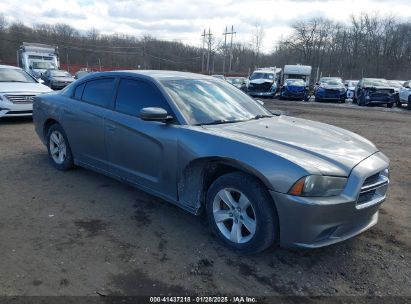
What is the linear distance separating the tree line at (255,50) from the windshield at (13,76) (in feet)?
186

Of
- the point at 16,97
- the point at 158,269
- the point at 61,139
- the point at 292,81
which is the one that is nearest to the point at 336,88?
the point at 292,81

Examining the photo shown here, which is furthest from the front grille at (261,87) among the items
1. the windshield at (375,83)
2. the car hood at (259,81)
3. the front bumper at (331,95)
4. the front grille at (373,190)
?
the front grille at (373,190)

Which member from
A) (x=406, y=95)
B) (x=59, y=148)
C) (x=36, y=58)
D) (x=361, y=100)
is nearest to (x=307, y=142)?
(x=59, y=148)

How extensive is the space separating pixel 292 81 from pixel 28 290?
24.4 m

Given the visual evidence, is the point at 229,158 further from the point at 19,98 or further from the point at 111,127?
the point at 19,98

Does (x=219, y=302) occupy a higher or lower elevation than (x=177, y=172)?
lower

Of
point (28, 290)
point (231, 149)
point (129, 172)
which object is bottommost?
point (28, 290)

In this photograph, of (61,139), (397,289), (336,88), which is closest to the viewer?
(397,289)

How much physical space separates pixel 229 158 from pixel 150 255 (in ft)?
3.69

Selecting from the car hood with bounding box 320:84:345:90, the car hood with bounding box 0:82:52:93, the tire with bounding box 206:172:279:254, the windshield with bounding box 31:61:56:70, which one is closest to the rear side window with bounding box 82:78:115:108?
the tire with bounding box 206:172:279:254

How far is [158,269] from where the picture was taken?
120 inches

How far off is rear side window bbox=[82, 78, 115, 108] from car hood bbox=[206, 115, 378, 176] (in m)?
1.66

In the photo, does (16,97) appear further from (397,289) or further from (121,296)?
(397,289)

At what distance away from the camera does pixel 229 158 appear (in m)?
3.23
